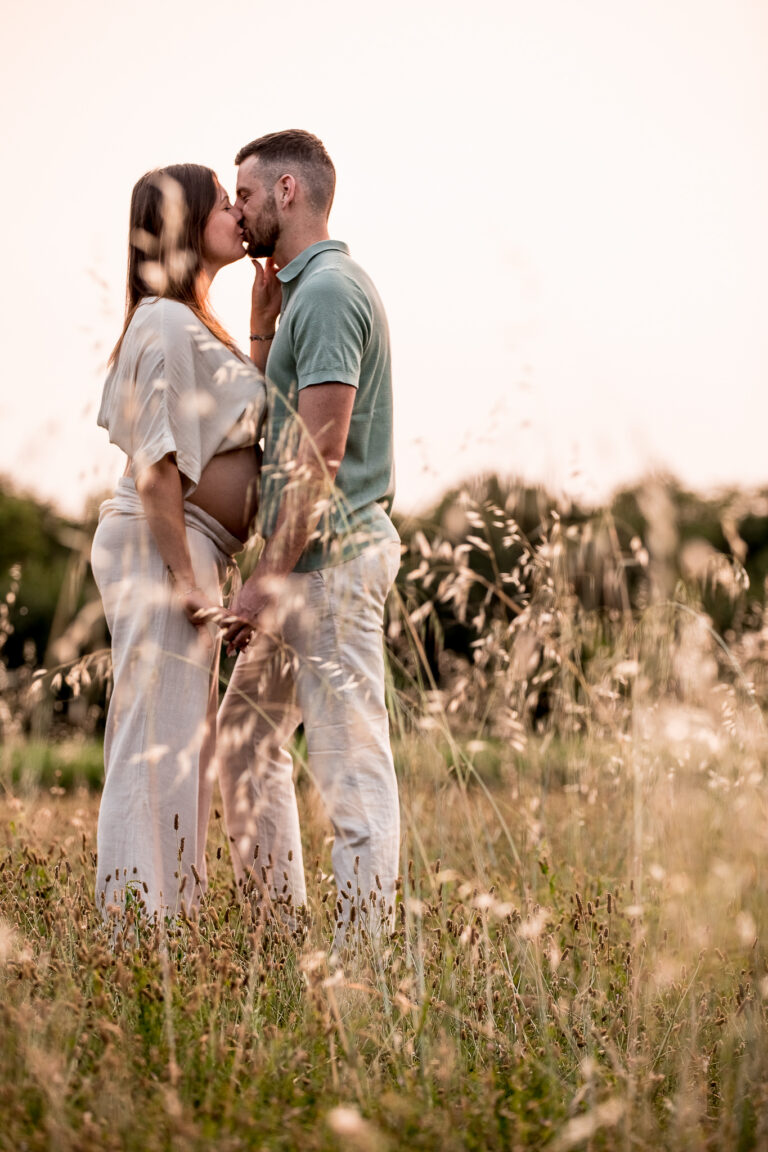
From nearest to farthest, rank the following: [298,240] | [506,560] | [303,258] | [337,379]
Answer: [337,379] < [303,258] < [298,240] < [506,560]

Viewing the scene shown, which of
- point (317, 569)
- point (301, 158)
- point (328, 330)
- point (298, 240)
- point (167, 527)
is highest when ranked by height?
point (301, 158)

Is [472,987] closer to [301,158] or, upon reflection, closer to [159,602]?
[159,602]

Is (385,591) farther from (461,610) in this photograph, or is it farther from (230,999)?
(230,999)

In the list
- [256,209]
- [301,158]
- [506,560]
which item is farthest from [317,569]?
[506,560]

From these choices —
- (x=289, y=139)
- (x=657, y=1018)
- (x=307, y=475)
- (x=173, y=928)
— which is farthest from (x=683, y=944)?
(x=289, y=139)

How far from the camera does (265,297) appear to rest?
319cm

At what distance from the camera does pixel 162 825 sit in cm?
277

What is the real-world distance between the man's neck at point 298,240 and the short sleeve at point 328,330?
1.02 feet

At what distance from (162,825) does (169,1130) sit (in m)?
1.20

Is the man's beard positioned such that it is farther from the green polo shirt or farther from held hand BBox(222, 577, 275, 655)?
held hand BBox(222, 577, 275, 655)

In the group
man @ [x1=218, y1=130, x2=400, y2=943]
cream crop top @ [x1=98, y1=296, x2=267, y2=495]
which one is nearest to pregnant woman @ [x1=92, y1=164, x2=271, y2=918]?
cream crop top @ [x1=98, y1=296, x2=267, y2=495]

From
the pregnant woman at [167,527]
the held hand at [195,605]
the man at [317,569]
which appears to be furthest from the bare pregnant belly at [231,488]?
the held hand at [195,605]

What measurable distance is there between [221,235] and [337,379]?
68 cm

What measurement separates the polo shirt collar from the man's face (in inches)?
6.3
